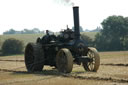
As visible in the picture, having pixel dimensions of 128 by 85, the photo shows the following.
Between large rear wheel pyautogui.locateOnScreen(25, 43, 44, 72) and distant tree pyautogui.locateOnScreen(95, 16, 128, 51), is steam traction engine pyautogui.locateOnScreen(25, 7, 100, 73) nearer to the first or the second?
large rear wheel pyautogui.locateOnScreen(25, 43, 44, 72)

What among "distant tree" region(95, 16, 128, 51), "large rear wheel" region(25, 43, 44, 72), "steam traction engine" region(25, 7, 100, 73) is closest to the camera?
"steam traction engine" region(25, 7, 100, 73)

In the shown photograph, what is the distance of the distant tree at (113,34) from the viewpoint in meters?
65.9

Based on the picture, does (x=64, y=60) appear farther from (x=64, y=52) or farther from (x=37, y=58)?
(x=37, y=58)

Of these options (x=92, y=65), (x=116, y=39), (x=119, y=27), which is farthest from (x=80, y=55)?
(x=119, y=27)

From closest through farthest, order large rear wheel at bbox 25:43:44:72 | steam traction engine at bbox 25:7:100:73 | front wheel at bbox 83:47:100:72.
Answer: steam traction engine at bbox 25:7:100:73 → front wheel at bbox 83:47:100:72 → large rear wheel at bbox 25:43:44:72

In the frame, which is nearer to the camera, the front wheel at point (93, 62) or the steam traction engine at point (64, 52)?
the steam traction engine at point (64, 52)

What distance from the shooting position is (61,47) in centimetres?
2030

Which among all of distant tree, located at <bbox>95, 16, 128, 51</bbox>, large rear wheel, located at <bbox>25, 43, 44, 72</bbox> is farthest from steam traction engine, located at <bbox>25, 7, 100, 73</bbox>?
distant tree, located at <bbox>95, 16, 128, 51</bbox>

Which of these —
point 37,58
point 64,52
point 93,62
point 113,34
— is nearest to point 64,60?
point 64,52

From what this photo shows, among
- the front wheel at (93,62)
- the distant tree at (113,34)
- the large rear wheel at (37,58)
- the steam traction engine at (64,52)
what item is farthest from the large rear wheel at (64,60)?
the distant tree at (113,34)

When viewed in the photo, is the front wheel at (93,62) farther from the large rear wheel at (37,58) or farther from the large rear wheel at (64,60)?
the large rear wheel at (37,58)

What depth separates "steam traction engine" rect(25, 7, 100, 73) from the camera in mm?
19078

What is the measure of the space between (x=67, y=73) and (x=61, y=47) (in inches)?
98.5

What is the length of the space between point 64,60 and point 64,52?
1.92 feet
